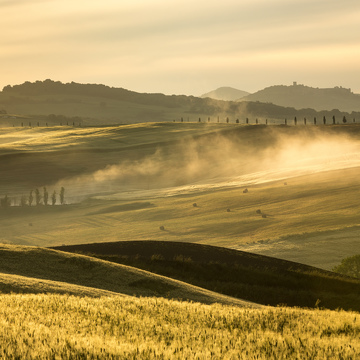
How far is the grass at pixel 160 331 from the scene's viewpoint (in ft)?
37.9

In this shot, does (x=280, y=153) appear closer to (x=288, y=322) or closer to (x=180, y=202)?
(x=180, y=202)

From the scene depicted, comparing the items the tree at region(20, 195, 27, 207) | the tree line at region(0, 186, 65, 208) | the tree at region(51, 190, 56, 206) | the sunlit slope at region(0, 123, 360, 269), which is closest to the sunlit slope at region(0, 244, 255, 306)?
the sunlit slope at region(0, 123, 360, 269)

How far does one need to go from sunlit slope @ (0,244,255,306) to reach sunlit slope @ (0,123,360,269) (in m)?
39.2

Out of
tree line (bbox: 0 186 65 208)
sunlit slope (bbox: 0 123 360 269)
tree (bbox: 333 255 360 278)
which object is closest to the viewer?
tree (bbox: 333 255 360 278)

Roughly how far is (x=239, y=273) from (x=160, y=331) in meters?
26.3

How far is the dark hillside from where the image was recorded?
1421 inches

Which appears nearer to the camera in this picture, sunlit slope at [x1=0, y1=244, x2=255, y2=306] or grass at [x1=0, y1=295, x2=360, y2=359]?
grass at [x1=0, y1=295, x2=360, y2=359]

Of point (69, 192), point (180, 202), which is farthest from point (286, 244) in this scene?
point (69, 192)

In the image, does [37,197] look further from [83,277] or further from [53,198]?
[83,277]

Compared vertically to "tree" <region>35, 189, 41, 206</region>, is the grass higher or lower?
higher

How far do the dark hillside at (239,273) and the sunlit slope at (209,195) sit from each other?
2369 centimetres

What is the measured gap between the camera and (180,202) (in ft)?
453

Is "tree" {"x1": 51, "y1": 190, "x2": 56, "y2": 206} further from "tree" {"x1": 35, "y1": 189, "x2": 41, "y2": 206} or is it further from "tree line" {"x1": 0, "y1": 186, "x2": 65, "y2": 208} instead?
"tree" {"x1": 35, "y1": 189, "x2": 41, "y2": 206}

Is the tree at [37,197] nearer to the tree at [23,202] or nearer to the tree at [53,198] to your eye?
the tree at [23,202]
